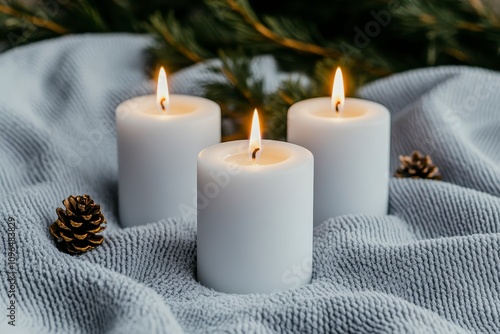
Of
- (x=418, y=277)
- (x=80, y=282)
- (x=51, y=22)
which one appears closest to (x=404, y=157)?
(x=418, y=277)

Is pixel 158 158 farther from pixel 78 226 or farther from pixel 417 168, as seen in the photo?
pixel 417 168

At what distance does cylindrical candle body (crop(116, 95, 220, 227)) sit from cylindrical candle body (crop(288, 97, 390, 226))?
0.09m

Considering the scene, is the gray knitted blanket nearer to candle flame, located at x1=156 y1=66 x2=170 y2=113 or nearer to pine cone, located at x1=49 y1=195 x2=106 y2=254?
pine cone, located at x1=49 y1=195 x2=106 y2=254

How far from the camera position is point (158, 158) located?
0.76 m

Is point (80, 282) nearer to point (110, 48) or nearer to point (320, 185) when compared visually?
point (320, 185)

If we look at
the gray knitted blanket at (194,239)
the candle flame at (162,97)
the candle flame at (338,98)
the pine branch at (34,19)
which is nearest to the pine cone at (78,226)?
the gray knitted blanket at (194,239)

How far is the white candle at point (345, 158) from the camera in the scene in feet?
2.50

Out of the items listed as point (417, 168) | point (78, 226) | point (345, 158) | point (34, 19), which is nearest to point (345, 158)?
point (345, 158)

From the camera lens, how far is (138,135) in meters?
0.76

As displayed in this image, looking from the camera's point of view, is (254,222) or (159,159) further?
(159,159)

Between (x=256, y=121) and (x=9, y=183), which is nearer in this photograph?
(x=256, y=121)

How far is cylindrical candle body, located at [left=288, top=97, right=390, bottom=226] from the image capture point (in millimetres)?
763

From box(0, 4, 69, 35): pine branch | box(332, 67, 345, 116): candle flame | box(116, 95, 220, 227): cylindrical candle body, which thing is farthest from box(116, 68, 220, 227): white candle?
box(0, 4, 69, 35): pine branch

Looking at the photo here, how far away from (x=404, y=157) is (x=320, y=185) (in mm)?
134
